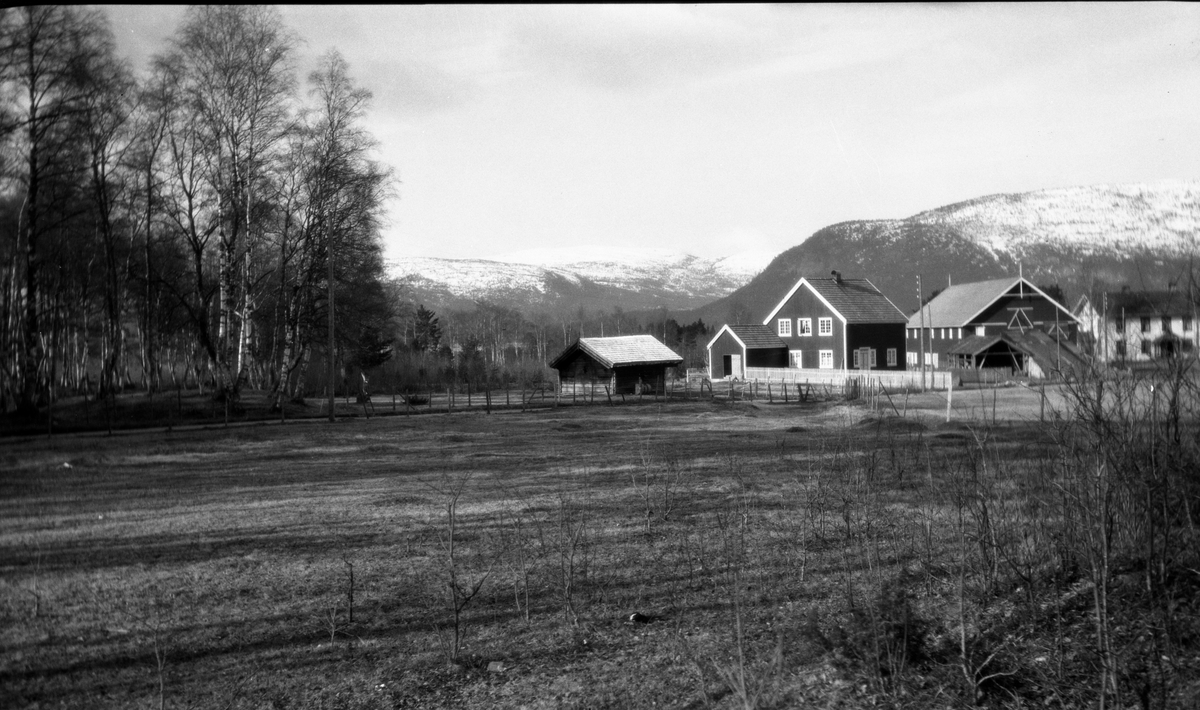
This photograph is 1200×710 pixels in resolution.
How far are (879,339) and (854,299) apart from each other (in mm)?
2531

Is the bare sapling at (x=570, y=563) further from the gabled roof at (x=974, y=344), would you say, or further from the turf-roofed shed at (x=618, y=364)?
the gabled roof at (x=974, y=344)

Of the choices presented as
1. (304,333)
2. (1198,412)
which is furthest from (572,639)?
(304,333)

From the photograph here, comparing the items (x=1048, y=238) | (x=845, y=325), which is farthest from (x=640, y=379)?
(x=1048, y=238)

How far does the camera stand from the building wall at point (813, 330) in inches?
1682

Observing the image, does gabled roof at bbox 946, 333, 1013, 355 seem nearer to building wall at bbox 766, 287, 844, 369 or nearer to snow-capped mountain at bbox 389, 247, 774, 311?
building wall at bbox 766, 287, 844, 369

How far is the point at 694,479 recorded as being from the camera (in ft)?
41.8

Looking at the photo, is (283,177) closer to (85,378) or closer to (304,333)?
(304,333)

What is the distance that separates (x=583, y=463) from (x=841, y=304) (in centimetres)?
3104

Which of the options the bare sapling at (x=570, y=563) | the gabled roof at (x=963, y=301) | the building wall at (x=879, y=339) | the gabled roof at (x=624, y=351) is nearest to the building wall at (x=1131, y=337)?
the bare sapling at (x=570, y=563)

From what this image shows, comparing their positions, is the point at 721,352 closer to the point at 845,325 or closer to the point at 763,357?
the point at 763,357

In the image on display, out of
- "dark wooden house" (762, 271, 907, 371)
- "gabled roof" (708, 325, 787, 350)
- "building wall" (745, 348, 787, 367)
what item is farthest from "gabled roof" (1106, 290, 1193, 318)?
"building wall" (745, 348, 787, 367)

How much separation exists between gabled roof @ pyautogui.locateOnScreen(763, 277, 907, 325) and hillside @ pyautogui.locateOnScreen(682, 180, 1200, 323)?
268 inches

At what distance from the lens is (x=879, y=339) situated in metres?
42.6

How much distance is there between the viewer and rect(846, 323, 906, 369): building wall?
42281 mm
